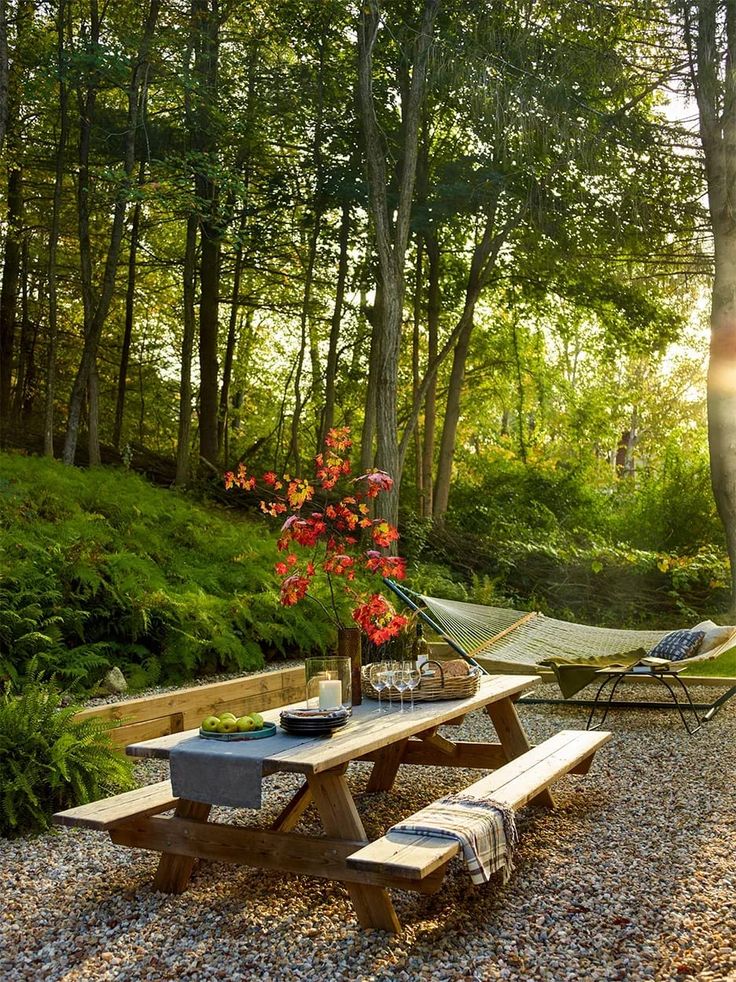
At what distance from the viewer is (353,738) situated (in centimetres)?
276

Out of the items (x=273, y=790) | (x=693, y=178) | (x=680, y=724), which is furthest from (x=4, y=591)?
(x=693, y=178)

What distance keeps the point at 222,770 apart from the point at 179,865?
50 centimetres

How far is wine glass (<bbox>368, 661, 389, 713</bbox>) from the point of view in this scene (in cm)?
328

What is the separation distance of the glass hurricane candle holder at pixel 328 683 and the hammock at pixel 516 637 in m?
1.91

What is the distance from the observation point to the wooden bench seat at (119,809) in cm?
256

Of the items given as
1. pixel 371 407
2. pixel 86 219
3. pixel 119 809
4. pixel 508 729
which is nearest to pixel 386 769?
pixel 508 729

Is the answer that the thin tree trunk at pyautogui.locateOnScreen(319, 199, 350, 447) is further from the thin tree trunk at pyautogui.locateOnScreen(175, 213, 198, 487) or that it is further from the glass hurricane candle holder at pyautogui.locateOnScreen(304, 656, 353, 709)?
the glass hurricane candle holder at pyautogui.locateOnScreen(304, 656, 353, 709)

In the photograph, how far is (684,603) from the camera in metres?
9.96

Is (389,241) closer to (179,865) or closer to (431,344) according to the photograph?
(431,344)

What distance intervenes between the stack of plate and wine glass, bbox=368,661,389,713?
0.44m

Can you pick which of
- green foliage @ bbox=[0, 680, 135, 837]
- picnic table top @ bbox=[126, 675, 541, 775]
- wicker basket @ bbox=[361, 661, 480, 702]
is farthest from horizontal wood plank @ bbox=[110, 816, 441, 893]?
wicker basket @ bbox=[361, 661, 480, 702]

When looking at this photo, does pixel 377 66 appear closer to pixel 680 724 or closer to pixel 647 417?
pixel 680 724

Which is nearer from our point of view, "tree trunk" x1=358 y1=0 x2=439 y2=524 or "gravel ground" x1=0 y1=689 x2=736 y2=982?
"gravel ground" x1=0 y1=689 x2=736 y2=982

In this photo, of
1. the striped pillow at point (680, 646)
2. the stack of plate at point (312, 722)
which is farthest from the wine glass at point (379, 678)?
the striped pillow at point (680, 646)
